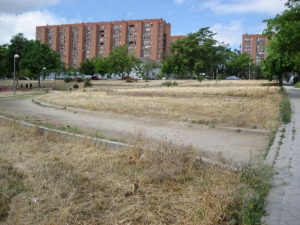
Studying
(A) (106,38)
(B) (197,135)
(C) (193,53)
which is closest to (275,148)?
(B) (197,135)

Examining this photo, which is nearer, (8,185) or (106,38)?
(8,185)

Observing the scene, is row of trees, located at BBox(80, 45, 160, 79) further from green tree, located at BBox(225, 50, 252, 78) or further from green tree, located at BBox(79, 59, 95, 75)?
green tree, located at BBox(225, 50, 252, 78)

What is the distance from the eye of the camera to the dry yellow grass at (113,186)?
4371 mm

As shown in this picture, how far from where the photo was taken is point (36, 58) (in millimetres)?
56062

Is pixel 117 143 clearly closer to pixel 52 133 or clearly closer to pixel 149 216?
pixel 52 133

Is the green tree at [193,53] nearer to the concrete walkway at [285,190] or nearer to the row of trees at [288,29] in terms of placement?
the row of trees at [288,29]

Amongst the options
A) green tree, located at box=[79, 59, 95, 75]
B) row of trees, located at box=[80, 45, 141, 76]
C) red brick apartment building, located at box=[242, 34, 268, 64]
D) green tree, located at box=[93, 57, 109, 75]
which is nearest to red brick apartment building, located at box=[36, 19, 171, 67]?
green tree, located at box=[79, 59, 95, 75]

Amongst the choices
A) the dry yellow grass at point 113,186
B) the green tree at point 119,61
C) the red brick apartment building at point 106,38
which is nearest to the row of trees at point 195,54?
the green tree at point 119,61

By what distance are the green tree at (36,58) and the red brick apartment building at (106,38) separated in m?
72.0

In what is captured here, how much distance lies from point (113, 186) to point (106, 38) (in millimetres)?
145422

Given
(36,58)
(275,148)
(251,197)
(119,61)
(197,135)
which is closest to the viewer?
(251,197)

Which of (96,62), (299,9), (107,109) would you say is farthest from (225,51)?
(107,109)

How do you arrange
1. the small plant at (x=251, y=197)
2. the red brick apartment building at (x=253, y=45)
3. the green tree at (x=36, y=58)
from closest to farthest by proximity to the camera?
the small plant at (x=251, y=197) < the green tree at (x=36, y=58) < the red brick apartment building at (x=253, y=45)

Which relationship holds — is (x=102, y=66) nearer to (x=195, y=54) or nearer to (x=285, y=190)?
(x=195, y=54)
